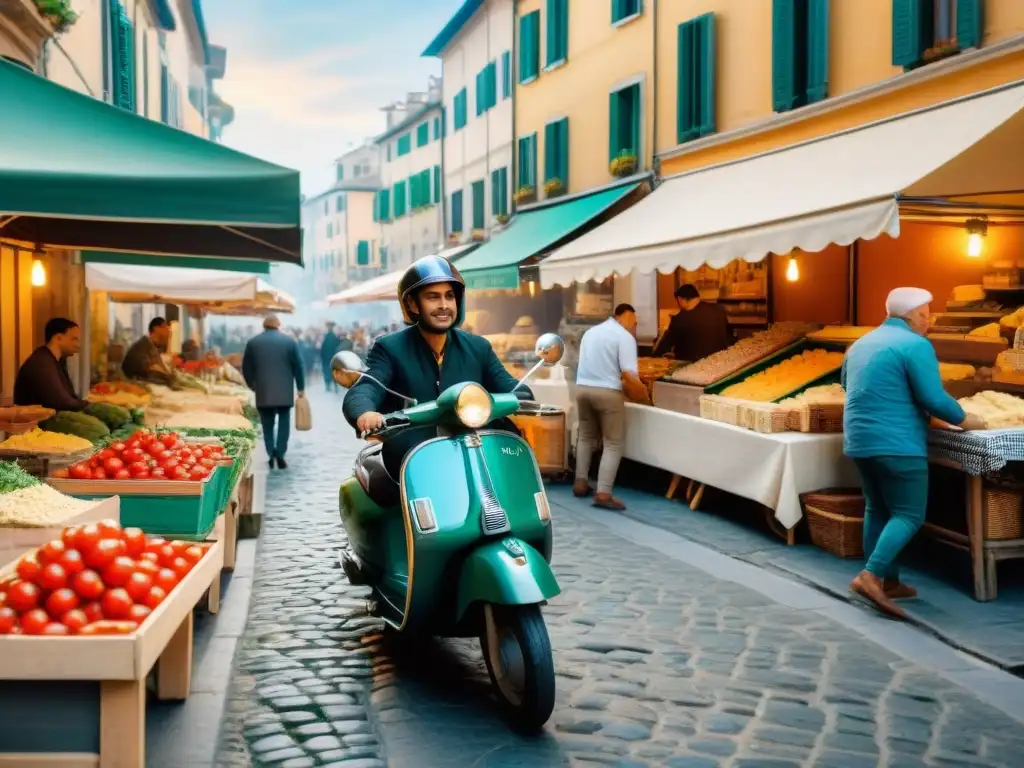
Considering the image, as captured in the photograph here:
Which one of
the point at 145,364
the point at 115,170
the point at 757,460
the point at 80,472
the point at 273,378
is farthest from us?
the point at 145,364

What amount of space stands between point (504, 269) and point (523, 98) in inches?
372

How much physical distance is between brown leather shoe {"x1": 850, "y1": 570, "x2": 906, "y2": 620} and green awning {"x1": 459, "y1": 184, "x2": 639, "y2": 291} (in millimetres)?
9333

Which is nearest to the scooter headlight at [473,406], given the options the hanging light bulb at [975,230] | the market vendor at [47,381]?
the market vendor at [47,381]

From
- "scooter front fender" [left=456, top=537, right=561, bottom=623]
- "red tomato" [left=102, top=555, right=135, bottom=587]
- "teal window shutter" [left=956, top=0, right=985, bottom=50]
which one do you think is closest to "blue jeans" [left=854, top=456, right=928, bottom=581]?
"scooter front fender" [left=456, top=537, right=561, bottom=623]

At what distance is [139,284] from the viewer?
47.5ft

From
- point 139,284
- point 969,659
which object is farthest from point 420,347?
point 139,284

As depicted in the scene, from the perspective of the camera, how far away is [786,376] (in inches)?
390

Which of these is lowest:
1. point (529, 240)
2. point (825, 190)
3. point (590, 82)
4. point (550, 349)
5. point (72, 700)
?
point (72, 700)

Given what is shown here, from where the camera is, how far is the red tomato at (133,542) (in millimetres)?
4203

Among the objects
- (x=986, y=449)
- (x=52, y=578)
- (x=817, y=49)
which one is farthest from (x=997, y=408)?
(x=817, y=49)

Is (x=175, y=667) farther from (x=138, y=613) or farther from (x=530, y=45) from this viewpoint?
(x=530, y=45)

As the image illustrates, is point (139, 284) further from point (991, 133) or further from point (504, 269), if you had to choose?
point (991, 133)

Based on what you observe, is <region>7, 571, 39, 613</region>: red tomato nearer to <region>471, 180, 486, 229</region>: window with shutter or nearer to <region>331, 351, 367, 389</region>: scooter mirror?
<region>331, 351, 367, 389</region>: scooter mirror

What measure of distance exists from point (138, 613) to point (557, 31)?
19584 millimetres
